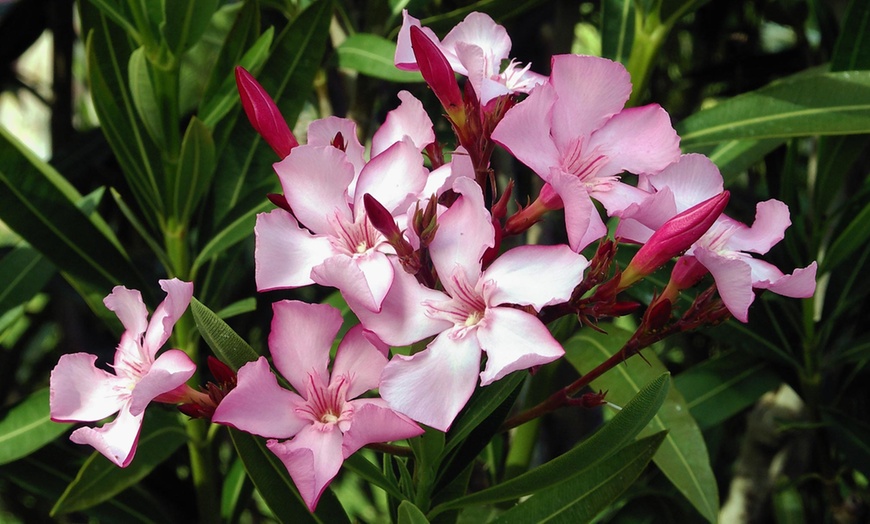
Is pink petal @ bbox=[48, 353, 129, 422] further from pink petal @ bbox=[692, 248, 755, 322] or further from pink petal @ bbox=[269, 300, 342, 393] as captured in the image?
Answer: pink petal @ bbox=[692, 248, 755, 322]

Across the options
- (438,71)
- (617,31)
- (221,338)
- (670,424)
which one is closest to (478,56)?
(438,71)

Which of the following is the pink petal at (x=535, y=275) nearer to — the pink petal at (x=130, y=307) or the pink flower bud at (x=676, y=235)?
the pink flower bud at (x=676, y=235)

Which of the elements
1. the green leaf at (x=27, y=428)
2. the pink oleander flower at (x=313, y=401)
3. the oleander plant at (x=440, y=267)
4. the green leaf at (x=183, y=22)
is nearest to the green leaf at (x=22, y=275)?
the oleander plant at (x=440, y=267)

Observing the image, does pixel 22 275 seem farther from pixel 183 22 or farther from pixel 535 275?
pixel 535 275

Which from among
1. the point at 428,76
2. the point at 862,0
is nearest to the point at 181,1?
the point at 428,76

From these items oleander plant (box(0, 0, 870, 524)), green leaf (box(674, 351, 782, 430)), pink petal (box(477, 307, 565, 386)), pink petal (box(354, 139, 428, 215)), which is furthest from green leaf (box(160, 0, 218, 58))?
green leaf (box(674, 351, 782, 430))

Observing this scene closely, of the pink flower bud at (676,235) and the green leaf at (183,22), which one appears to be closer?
the pink flower bud at (676,235)

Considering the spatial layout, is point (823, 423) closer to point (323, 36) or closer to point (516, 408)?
point (516, 408)
